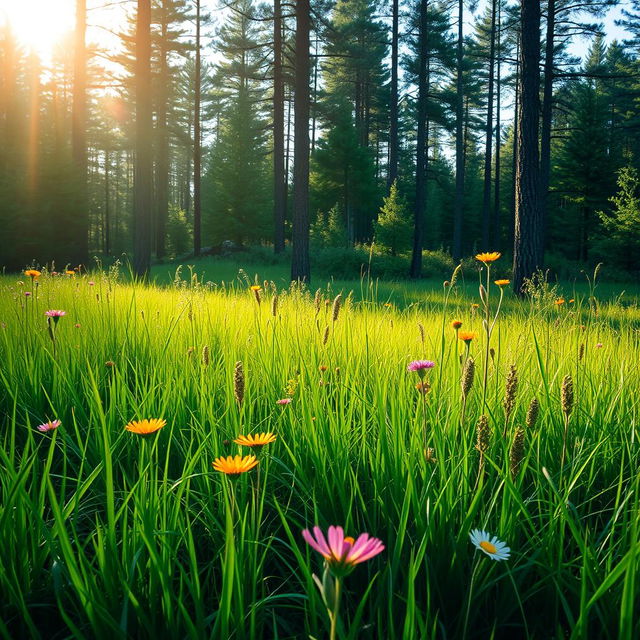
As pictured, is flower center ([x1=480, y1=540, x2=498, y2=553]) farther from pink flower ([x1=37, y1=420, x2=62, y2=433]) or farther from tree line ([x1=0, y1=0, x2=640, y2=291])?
tree line ([x1=0, y1=0, x2=640, y2=291])

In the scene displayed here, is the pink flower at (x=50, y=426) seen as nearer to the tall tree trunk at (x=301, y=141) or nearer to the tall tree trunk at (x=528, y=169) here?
the tall tree trunk at (x=528, y=169)

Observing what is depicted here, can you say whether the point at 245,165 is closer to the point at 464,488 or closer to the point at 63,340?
the point at 63,340

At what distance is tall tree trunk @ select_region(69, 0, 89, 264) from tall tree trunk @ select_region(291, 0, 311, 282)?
975 centimetres

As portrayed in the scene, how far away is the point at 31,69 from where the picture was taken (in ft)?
111

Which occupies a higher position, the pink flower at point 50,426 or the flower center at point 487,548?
the pink flower at point 50,426

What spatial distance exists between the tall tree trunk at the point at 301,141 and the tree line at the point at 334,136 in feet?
0.15

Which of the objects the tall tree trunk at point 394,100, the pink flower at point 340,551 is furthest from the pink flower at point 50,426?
the tall tree trunk at point 394,100

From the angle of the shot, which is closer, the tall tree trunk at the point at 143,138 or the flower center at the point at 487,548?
the flower center at the point at 487,548

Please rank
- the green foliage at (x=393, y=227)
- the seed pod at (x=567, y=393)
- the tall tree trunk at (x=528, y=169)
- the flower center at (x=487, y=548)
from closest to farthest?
the flower center at (x=487, y=548), the seed pod at (x=567, y=393), the tall tree trunk at (x=528, y=169), the green foliage at (x=393, y=227)

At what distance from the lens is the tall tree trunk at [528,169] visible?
8.77 meters

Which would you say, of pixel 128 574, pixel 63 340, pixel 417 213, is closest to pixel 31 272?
pixel 63 340

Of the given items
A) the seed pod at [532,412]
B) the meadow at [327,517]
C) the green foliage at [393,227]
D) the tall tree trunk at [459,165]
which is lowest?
the meadow at [327,517]

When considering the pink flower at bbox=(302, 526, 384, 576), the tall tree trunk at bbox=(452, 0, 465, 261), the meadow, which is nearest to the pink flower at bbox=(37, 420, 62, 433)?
the meadow

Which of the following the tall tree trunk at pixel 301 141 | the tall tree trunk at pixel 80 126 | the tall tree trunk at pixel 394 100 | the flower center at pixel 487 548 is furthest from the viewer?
the tall tree trunk at pixel 394 100
